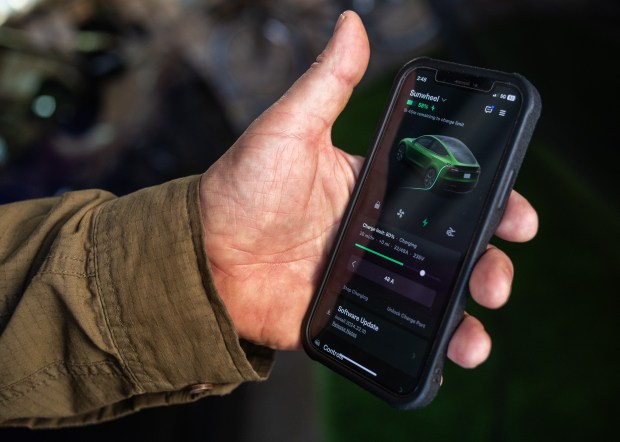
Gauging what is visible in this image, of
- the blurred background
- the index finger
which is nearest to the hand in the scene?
the index finger

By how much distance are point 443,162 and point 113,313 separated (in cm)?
44

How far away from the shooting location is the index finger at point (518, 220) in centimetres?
75

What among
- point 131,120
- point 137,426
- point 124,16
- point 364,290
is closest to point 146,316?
point 364,290

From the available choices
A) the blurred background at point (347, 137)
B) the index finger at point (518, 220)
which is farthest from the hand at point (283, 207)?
the blurred background at point (347, 137)

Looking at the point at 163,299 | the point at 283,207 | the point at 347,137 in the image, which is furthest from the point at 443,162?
the point at 347,137

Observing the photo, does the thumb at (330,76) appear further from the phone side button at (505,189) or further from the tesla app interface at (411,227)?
the phone side button at (505,189)

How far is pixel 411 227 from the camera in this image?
766 millimetres

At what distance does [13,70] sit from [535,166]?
1404 millimetres

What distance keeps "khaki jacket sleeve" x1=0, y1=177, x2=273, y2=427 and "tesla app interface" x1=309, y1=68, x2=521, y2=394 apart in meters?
0.15

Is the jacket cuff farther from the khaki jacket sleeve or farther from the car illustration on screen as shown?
the car illustration on screen

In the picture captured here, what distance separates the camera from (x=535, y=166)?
1.51 meters

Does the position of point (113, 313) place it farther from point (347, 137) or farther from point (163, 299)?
point (347, 137)

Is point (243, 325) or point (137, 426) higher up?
point (243, 325)

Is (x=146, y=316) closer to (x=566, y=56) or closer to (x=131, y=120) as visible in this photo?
(x=566, y=56)
